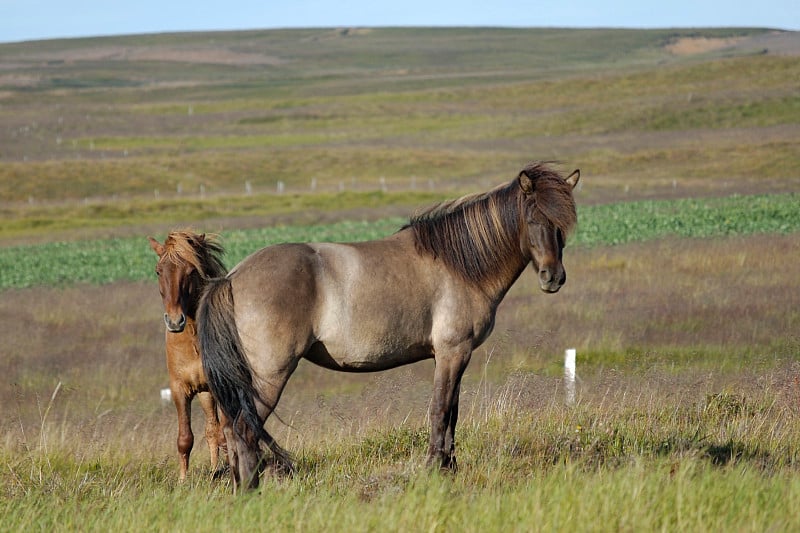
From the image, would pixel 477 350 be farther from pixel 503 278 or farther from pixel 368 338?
pixel 368 338

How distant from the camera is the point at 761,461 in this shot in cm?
623

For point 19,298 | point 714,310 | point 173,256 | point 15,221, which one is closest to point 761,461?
point 173,256

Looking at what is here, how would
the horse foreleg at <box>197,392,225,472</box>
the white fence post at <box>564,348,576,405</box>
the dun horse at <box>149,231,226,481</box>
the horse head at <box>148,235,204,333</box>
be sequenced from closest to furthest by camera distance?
the horse head at <box>148,235,204,333</box> → the dun horse at <box>149,231,226,481</box> → the horse foreleg at <box>197,392,225,472</box> → the white fence post at <box>564,348,576,405</box>

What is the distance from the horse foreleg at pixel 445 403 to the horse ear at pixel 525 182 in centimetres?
118

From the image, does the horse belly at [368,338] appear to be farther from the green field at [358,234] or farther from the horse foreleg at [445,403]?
the green field at [358,234]

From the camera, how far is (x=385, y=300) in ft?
21.4

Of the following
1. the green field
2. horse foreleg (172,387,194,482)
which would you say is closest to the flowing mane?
horse foreleg (172,387,194,482)

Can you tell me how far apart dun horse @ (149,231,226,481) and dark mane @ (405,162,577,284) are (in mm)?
1555

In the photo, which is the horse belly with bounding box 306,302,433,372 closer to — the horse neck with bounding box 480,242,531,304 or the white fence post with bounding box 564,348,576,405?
the horse neck with bounding box 480,242,531,304

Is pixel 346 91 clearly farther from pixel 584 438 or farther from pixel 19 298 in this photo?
pixel 584 438

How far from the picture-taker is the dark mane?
681cm

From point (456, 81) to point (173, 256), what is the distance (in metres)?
131

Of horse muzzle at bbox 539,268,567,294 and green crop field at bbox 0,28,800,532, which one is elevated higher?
horse muzzle at bbox 539,268,567,294

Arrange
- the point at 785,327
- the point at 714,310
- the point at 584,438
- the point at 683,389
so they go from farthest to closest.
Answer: the point at 714,310
the point at 785,327
the point at 683,389
the point at 584,438
